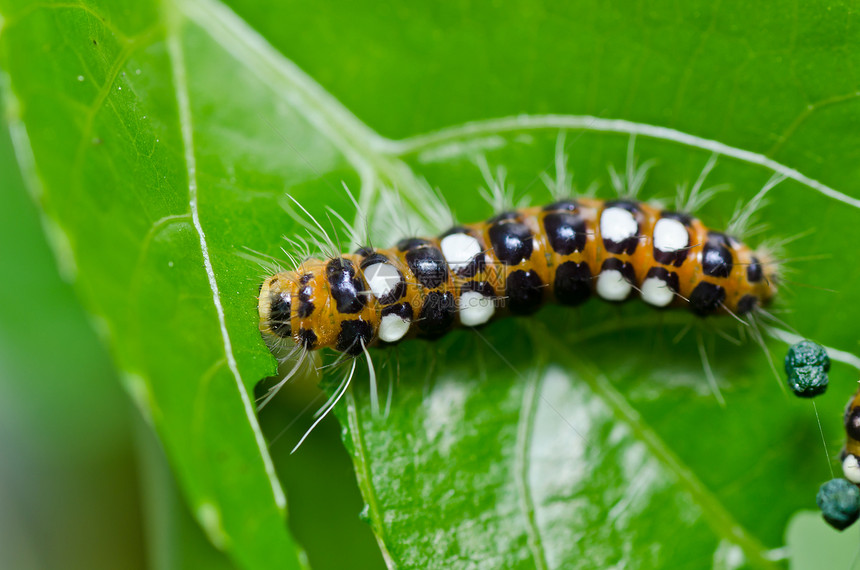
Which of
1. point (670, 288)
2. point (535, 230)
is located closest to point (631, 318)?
point (670, 288)

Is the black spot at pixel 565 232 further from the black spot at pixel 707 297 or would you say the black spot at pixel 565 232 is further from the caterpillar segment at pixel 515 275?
the black spot at pixel 707 297

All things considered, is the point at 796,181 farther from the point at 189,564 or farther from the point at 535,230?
the point at 189,564

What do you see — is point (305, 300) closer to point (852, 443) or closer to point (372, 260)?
point (372, 260)

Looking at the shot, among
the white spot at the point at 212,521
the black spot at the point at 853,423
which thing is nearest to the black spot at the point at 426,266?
the white spot at the point at 212,521

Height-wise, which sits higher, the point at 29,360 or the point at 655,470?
the point at 29,360

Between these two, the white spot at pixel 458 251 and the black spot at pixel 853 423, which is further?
the white spot at pixel 458 251

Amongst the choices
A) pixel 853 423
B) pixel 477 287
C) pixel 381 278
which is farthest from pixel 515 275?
pixel 853 423
